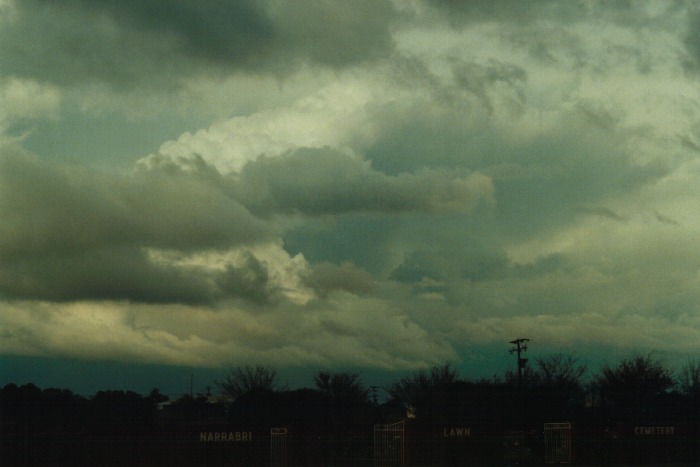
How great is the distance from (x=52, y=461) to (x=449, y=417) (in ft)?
103

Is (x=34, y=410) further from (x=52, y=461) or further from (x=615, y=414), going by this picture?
(x=615, y=414)

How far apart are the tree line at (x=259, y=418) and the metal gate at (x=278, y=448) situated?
708 millimetres

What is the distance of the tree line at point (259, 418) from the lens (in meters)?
49.0

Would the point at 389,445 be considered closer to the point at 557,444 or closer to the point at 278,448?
the point at 278,448

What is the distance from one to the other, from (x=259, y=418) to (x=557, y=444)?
73.8ft

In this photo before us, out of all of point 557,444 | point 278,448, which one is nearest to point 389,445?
point 278,448

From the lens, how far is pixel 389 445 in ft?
172

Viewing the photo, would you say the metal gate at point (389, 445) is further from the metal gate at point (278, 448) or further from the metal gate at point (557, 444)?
the metal gate at point (557, 444)

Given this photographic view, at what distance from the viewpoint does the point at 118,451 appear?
49.0 meters

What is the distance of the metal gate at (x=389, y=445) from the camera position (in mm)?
51938

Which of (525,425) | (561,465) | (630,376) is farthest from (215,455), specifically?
(630,376)

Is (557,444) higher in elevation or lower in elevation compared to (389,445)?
lower

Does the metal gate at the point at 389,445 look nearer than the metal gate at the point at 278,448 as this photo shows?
No

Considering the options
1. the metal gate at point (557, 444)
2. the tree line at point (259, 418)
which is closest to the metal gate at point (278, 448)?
the tree line at point (259, 418)
